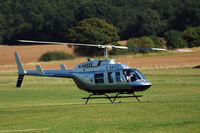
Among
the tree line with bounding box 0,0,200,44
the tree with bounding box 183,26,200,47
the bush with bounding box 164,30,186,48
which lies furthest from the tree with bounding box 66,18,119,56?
the tree line with bounding box 0,0,200,44

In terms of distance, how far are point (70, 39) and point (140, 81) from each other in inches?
2214

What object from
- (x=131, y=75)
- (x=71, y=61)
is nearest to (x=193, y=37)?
(x=71, y=61)

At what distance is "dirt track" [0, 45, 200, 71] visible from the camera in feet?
194

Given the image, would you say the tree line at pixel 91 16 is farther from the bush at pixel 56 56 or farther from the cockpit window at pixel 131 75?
the cockpit window at pixel 131 75

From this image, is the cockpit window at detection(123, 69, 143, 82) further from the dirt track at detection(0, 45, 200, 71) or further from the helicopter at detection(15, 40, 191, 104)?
the dirt track at detection(0, 45, 200, 71)

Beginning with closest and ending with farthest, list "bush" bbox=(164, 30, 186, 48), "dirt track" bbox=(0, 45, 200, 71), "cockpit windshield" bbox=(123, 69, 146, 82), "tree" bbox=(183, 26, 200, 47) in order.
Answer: "cockpit windshield" bbox=(123, 69, 146, 82) → "dirt track" bbox=(0, 45, 200, 71) → "tree" bbox=(183, 26, 200, 47) → "bush" bbox=(164, 30, 186, 48)

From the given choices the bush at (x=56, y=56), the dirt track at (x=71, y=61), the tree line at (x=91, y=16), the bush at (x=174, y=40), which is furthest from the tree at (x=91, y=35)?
the tree line at (x=91, y=16)

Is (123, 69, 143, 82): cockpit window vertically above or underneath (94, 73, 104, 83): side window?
above

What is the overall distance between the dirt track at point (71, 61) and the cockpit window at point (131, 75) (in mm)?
35576

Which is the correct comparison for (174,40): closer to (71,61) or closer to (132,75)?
(71,61)

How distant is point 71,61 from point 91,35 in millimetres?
7818

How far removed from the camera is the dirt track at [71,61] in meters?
59.3

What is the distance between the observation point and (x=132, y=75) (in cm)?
2205

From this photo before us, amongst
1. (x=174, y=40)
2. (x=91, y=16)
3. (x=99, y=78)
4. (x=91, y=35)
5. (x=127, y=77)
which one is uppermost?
(x=127, y=77)
